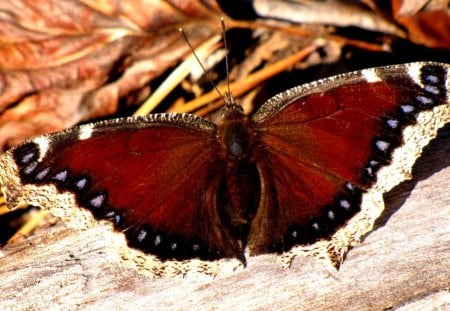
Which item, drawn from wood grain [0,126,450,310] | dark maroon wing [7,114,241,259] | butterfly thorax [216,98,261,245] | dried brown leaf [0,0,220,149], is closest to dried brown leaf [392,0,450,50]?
dried brown leaf [0,0,220,149]

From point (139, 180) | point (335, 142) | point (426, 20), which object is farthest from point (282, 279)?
point (426, 20)

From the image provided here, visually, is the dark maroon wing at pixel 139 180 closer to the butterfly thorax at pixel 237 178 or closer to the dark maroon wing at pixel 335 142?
the butterfly thorax at pixel 237 178

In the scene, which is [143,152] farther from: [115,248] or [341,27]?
[341,27]

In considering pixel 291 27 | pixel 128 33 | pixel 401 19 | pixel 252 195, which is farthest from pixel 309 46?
pixel 252 195

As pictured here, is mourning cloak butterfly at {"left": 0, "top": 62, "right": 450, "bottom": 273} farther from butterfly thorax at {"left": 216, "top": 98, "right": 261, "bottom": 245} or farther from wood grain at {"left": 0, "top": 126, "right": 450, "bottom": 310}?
wood grain at {"left": 0, "top": 126, "right": 450, "bottom": 310}

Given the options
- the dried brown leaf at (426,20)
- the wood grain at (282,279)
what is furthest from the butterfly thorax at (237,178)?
the dried brown leaf at (426,20)

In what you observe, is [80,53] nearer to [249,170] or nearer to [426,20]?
[249,170]
